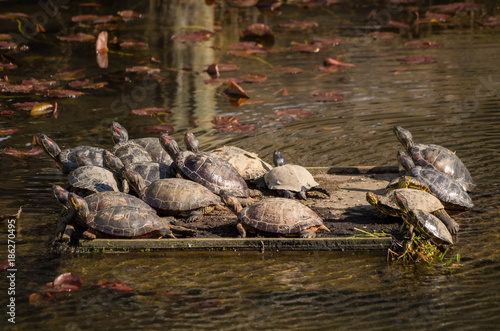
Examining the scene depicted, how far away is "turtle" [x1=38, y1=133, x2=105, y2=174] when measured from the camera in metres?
6.93

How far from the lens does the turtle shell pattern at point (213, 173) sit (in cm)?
632

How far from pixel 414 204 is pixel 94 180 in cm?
311

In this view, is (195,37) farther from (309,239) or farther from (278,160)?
(309,239)

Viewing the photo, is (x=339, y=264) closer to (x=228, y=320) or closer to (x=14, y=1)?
(x=228, y=320)

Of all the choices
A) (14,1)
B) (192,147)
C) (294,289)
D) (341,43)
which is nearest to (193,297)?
(294,289)

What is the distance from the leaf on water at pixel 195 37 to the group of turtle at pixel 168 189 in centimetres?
616

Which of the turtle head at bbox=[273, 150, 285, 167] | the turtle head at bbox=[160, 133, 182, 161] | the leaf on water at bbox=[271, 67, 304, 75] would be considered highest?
the leaf on water at bbox=[271, 67, 304, 75]

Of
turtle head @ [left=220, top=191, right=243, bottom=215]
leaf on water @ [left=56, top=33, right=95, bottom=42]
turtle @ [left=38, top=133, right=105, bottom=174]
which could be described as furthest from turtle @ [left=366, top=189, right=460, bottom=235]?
leaf on water @ [left=56, top=33, right=95, bottom=42]

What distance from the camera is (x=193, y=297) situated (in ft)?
15.6

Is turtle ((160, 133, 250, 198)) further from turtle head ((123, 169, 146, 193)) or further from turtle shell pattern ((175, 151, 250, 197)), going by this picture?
turtle head ((123, 169, 146, 193))

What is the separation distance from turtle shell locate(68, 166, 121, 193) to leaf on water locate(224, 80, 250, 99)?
12.8 ft

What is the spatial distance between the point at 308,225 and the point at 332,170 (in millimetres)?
Result: 1860

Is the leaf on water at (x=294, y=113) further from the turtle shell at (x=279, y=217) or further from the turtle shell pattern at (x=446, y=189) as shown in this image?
the turtle shell at (x=279, y=217)

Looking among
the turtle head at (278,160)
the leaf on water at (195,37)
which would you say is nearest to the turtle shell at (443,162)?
the turtle head at (278,160)
